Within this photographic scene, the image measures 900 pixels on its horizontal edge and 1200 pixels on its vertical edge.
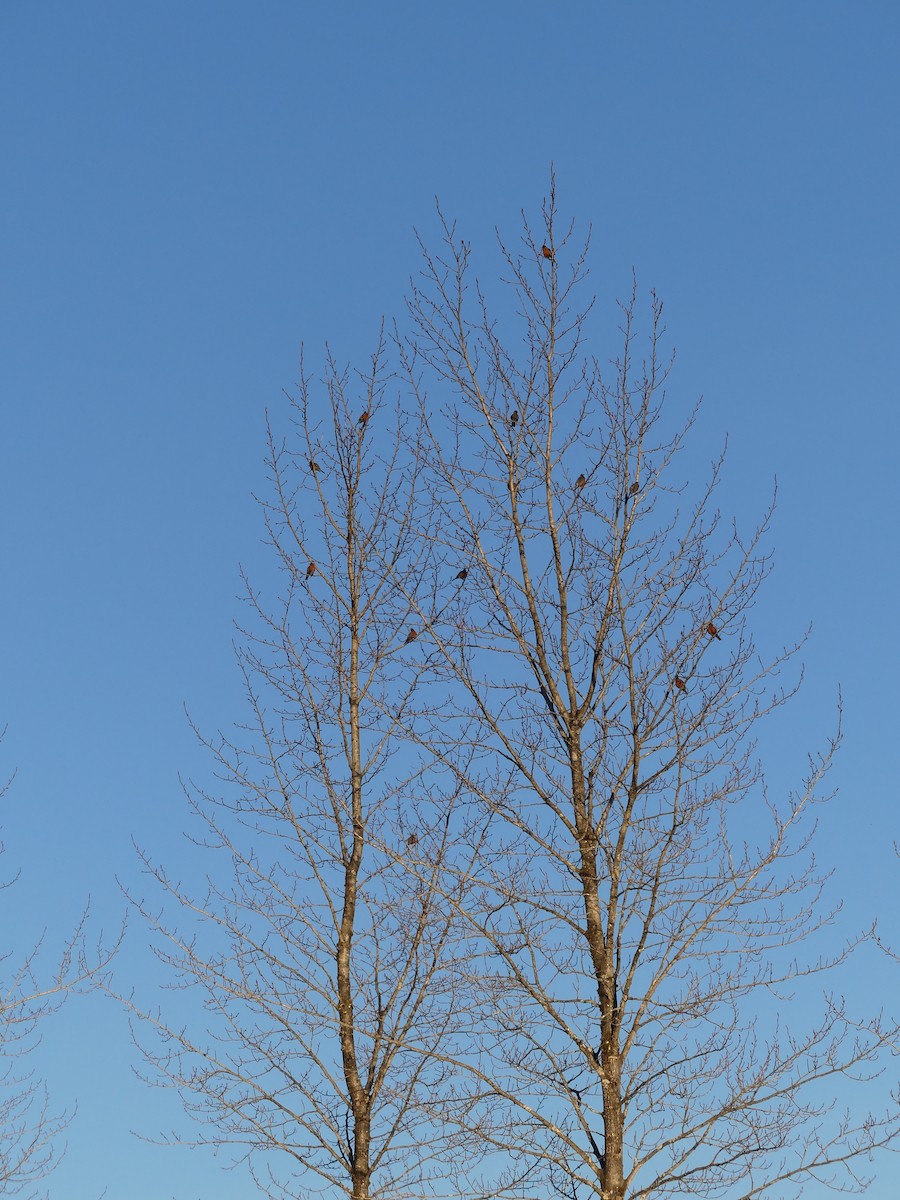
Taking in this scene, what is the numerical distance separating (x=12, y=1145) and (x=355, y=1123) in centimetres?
506

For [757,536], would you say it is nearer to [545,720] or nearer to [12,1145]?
[545,720]

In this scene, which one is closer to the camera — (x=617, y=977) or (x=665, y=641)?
(x=617, y=977)

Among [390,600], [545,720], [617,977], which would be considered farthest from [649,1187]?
[390,600]

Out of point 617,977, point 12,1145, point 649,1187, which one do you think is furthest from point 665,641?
point 12,1145

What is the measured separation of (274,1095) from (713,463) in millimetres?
5207

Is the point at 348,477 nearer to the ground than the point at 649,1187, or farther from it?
farther from it

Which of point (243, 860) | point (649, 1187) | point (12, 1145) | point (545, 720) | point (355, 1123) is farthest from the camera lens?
point (12, 1145)

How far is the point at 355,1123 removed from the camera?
858 centimetres

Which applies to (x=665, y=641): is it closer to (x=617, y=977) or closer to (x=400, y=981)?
(x=617, y=977)

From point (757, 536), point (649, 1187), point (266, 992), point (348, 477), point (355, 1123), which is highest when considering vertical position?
point (348, 477)

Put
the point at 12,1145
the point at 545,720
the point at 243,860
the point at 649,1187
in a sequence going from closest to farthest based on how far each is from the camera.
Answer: the point at 649,1187
the point at 545,720
the point at 243,860
the point at 12,1145

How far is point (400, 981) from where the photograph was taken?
29.9 ft

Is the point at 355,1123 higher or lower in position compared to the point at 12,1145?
lower

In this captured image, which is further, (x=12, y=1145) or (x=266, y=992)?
(x=12, y=1145)
